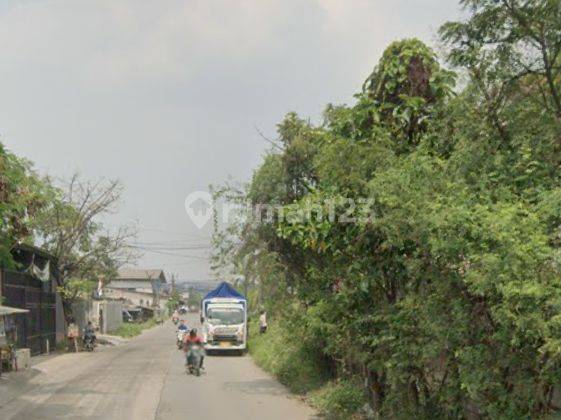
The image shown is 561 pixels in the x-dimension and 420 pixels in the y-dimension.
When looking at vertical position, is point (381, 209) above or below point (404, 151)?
below

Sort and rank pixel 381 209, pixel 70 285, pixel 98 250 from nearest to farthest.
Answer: pixel 381 209
pixel 70 285
pixel 98 250

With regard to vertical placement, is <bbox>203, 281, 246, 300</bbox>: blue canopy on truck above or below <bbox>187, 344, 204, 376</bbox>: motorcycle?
above

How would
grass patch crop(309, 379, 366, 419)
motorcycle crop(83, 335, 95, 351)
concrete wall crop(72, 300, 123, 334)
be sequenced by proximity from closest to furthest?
grass patch crop(309, 379, 366, 419)
motorcycle crop(83, 335, 95, 351)
concrete wall crop(72, 300, 123, 334)

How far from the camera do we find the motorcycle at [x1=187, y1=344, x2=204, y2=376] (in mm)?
22312

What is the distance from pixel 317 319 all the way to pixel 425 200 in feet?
18.1

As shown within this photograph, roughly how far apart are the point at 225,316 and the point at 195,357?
10505 millimetres

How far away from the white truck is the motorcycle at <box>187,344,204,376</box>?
368 inches

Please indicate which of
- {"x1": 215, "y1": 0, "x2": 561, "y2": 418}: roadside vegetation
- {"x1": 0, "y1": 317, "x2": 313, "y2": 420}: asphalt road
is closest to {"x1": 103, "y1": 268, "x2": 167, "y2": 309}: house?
{"x1": 0, "y1": 317, "x2": 313, "y2": 420}: asphalt road

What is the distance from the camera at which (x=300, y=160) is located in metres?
17.8

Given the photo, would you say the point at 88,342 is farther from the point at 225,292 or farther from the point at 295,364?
the point at 295,364

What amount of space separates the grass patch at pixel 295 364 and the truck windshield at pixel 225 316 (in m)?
6.58

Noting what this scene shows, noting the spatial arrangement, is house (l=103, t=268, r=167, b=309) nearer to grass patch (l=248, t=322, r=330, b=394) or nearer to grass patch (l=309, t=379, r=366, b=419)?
grass patch (l=248, t=322, r=330, b=394)

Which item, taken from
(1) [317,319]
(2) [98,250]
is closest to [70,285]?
(2) [98,250]

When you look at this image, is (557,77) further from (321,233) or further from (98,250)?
(98,250)
